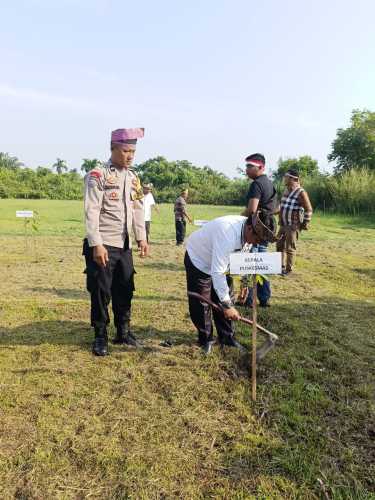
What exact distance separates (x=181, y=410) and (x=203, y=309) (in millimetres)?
1053

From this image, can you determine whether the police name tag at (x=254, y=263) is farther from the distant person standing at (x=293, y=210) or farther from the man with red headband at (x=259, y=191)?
the distant person standing at (x=293, y=210)

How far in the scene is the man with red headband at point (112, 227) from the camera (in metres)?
3.52

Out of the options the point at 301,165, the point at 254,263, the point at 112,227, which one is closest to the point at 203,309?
the point at 254,263

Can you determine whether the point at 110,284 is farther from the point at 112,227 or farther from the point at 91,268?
the point at 112,227

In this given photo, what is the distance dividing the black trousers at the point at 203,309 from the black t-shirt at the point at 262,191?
1.61 metres

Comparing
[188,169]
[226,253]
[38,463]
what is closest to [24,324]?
[38,463]

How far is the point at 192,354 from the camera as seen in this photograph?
389 centimetres

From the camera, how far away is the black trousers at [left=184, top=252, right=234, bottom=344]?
12.3 feet

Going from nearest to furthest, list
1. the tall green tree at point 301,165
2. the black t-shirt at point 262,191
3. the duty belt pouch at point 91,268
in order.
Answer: the duty belt pouch at point 91,268 < the black t-shirt at point 262,191 < the tall green tree at point 301,165

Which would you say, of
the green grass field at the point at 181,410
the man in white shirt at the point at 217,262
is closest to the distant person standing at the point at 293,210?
the green grass field at the point at 181,410

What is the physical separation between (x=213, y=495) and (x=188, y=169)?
212 feet

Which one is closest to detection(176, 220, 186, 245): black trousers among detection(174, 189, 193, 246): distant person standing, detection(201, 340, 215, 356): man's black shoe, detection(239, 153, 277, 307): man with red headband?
detection(174, 189, 193, 246): distant person standing

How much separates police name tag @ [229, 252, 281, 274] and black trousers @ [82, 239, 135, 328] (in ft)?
4.00

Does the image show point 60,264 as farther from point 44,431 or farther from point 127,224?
point 44,431
